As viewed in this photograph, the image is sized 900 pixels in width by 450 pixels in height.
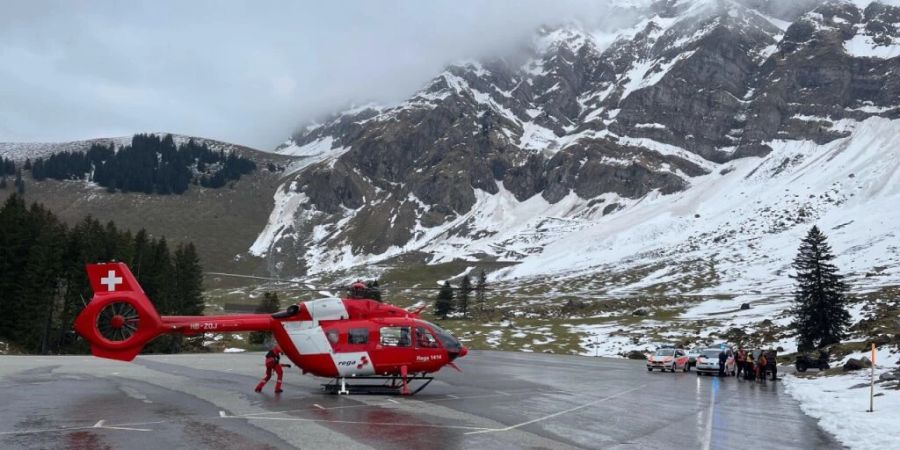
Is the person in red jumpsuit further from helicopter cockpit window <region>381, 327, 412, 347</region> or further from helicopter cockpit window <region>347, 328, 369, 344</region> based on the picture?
helicopter cockpit window <region>381, 327, 412, 347</region>

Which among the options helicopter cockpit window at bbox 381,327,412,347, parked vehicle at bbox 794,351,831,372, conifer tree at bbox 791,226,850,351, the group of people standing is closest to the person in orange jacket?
the group of people standing

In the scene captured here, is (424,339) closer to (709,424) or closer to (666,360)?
(709,424)

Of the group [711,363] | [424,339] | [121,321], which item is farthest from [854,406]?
[121,321]

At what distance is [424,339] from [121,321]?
10.5m

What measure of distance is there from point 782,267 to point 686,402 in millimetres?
156664

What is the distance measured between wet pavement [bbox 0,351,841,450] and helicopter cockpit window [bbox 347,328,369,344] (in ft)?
7.25

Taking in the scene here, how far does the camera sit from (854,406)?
21.9m

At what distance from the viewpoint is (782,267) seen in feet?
532

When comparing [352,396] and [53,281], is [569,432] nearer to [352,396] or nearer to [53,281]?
[352,396]

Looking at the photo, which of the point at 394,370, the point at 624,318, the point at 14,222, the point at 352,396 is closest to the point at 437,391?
the point at 394,370

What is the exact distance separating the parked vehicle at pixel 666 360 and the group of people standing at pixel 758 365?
4.68 metres

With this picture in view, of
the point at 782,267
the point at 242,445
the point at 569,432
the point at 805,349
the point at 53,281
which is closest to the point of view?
the point at 242,445

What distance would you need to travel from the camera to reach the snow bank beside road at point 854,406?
1574cm

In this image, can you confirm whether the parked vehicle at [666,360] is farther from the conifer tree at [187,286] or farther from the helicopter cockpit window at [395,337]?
the conifer tree at [187,286]
